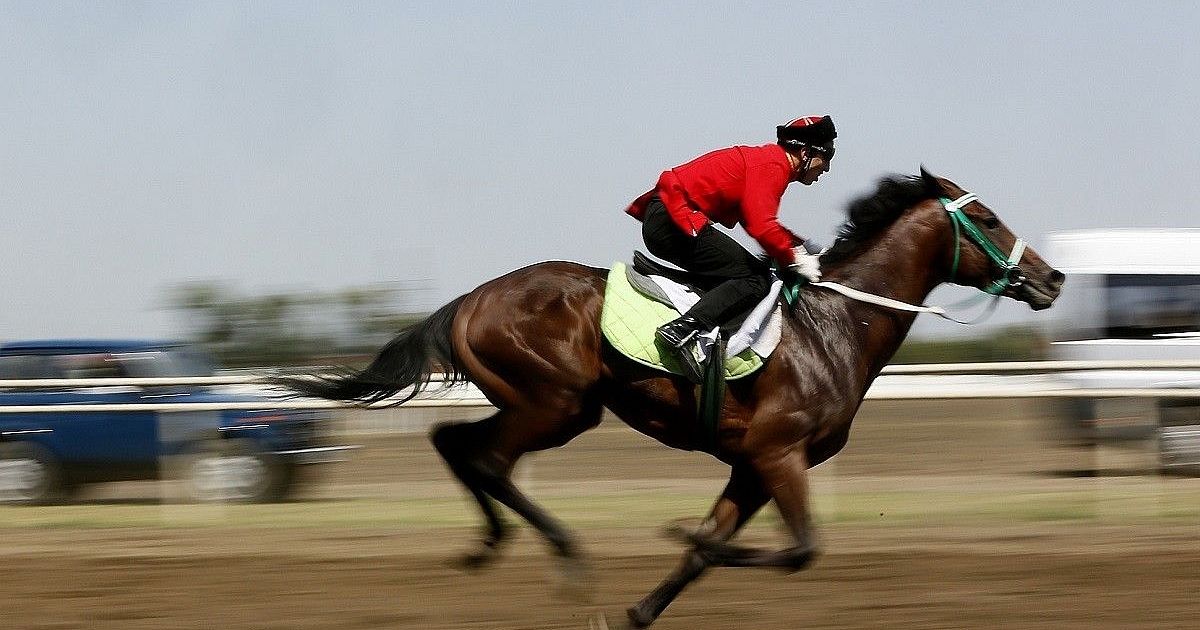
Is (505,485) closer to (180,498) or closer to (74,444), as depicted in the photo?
(180,498)

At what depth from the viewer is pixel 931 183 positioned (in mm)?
6152

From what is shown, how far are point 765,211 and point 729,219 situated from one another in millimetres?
260

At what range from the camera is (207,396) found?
9.98 metres

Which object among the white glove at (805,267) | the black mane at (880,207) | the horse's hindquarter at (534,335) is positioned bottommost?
the horse's hindquarter at (534,335)

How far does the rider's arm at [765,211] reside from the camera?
19.0 feet

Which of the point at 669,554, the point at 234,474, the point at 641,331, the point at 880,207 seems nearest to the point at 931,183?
the point at 880,207

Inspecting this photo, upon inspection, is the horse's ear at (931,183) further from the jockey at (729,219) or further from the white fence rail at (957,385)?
the white fence rail at (957,385)

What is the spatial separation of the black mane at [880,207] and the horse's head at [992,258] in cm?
7

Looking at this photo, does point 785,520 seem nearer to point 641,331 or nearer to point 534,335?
point 641,331

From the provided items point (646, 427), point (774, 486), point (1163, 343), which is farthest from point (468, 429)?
point (1163, 343)

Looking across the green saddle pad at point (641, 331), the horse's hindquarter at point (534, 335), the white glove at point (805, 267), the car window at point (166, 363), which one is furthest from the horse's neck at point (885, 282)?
the car window at point (166, 363)

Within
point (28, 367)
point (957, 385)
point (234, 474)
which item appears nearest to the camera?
point (957, 385)

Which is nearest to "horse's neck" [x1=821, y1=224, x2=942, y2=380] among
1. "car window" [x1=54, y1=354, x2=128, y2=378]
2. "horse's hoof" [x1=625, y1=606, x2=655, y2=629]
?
"horse's hoof" [x1=625, y1=606, x2=655, y2=629]

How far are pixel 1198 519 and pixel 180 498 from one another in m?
6.18
